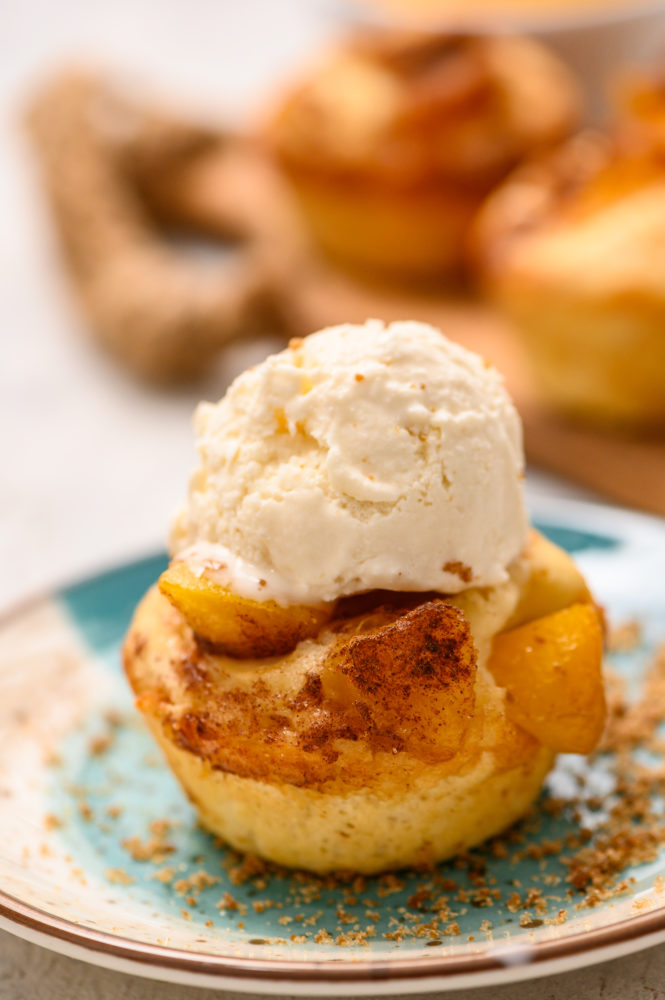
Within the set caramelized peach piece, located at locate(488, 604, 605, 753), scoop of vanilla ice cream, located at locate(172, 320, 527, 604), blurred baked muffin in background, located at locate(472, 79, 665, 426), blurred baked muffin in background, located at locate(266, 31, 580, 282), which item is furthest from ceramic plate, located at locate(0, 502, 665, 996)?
blurred baked muffin in background, located at locate(266, 31, 580, 282)

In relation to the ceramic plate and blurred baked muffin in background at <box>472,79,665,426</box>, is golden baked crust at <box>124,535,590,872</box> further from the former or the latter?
blurred baked muffin in background at <box>472,79,665,426</box>

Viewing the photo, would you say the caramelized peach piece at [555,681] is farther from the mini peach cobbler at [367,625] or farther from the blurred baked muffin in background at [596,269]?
the blurred baked muffin in background at [596,269]

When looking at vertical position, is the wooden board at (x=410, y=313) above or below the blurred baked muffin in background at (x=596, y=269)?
below

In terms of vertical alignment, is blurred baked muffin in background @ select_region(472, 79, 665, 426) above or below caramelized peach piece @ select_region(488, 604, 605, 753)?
above

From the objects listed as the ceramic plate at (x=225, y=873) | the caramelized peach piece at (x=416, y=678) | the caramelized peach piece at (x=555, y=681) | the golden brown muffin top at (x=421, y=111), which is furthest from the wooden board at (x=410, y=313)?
the caramelized peach piece at (x=416, y=678)

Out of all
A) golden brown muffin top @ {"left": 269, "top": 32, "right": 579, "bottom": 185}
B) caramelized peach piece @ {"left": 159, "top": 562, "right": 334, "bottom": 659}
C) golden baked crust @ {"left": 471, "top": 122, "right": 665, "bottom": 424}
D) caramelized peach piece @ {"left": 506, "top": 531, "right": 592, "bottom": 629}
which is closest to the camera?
caramelized peach piece @ {"left": 159, "top": 562, "right": 334, "bottom": 659}

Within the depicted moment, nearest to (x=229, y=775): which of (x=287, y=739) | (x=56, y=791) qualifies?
(x=287, y=739)

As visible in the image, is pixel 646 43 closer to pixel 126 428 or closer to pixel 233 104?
pixel 233 104
